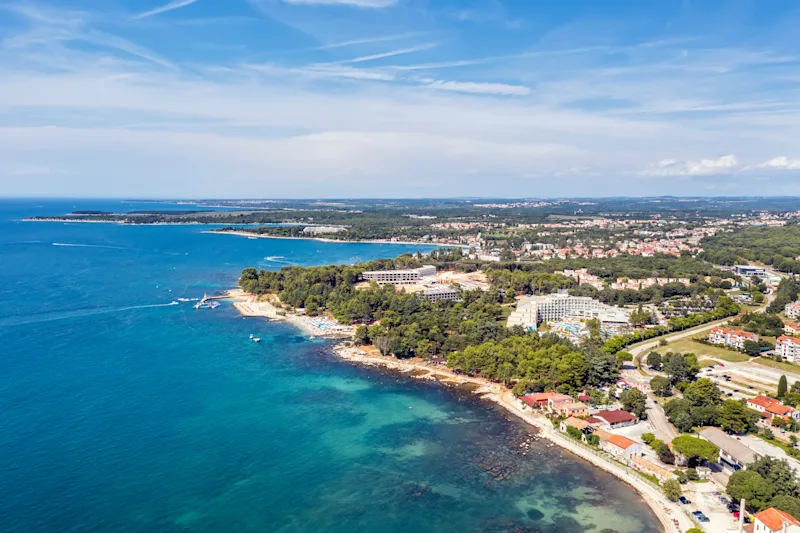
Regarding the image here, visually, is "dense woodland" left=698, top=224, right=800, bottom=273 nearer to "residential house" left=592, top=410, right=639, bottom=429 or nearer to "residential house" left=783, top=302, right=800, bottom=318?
"residential house" left=783, top=302, right=800, bottom=318

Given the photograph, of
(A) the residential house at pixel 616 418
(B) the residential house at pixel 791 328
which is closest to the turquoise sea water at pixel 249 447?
(A) the residential house at pixel 616 418

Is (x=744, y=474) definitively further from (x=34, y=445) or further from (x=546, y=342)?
(x=34, y=445)

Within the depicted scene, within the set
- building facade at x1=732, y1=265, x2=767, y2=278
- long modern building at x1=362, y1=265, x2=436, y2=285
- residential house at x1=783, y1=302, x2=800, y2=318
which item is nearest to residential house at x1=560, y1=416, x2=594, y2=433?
residential house at x1=783, y1=302, x2=800, y2=318

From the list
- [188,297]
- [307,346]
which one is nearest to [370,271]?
[188,297]

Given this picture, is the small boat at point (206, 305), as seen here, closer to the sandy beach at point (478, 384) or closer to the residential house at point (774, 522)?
the sandy beach at point (478, 384)

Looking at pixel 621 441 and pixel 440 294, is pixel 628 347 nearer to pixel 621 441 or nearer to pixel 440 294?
pixel 621 441

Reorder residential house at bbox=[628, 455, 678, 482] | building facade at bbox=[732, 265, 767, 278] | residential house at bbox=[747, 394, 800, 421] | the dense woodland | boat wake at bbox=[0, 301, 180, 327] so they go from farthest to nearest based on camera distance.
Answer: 1. the dense woodland
2. building facade at bbox=[732, 265, 767, 278]
3. boat wake at bbox=[0, 301, 180, 327]
4. residential house at bbox=[747, 394, 800, 421]
5. residential house at bbox=[628, 455, 678, 482]
